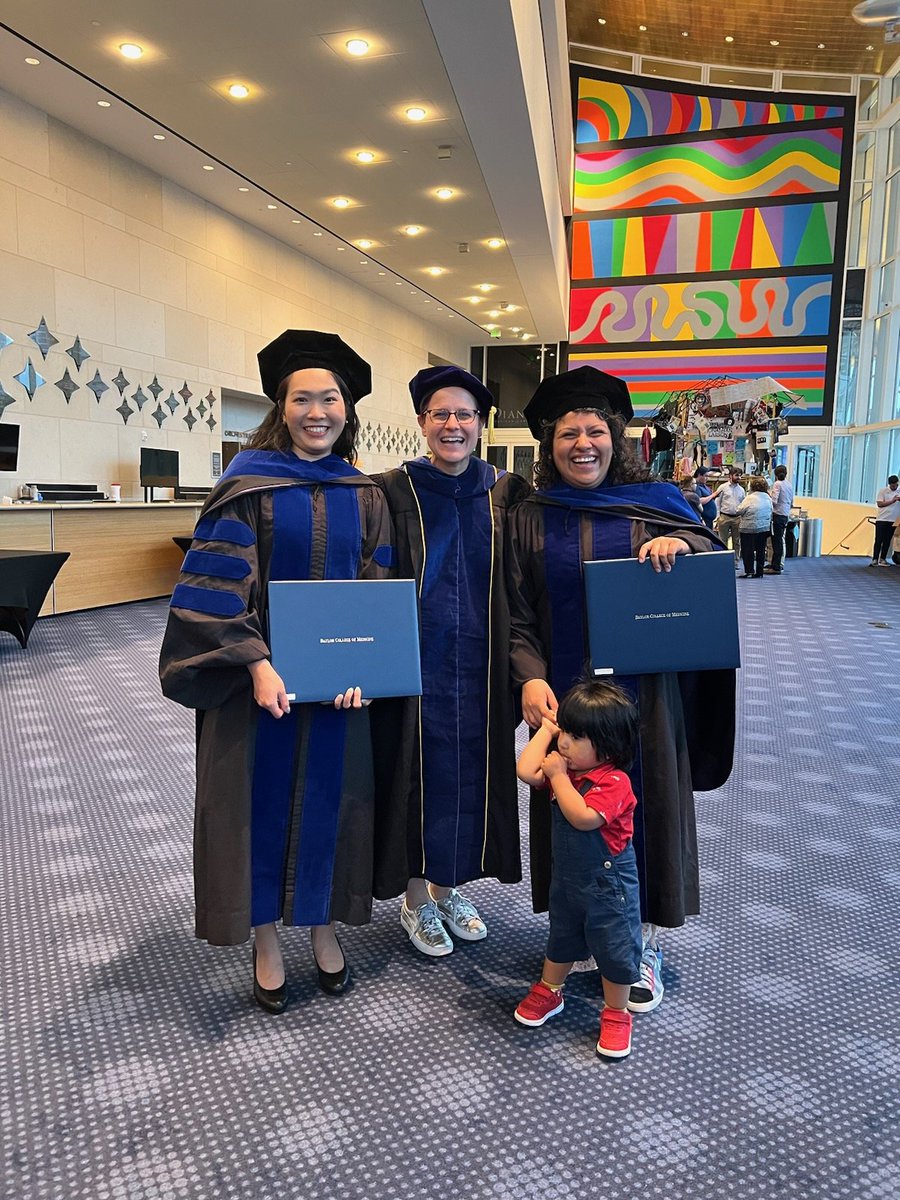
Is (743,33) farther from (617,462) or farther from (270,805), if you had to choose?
(270,805)

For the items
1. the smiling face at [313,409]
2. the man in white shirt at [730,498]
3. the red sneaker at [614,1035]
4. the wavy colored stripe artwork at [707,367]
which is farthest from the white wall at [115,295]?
the wavy colored stripe artwork at [707,367]

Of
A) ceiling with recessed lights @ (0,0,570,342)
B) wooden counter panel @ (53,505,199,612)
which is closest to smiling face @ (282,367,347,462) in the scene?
ceiling with recessed lights @ (0,0,570,342)

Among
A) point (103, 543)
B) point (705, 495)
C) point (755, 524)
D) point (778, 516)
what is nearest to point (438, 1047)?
point (103, 543)

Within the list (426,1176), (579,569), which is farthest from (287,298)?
(426,1176)

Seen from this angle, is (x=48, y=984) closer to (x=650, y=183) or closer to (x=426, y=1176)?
(x=426, y=1176)

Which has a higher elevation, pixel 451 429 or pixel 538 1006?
pixel 451 429

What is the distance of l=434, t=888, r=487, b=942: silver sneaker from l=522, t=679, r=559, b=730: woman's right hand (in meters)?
0.77

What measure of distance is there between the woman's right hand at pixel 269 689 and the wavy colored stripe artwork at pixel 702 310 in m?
18.2

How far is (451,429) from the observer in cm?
196

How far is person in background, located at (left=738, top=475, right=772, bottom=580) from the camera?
1128 cm

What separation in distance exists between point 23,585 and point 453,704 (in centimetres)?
478

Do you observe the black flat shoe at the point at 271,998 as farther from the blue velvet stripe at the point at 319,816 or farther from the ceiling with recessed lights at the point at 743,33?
the ceiling with recessed lights at the point at 743,33

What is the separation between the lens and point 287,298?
12148mm

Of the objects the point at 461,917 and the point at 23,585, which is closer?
the point at 461,917
